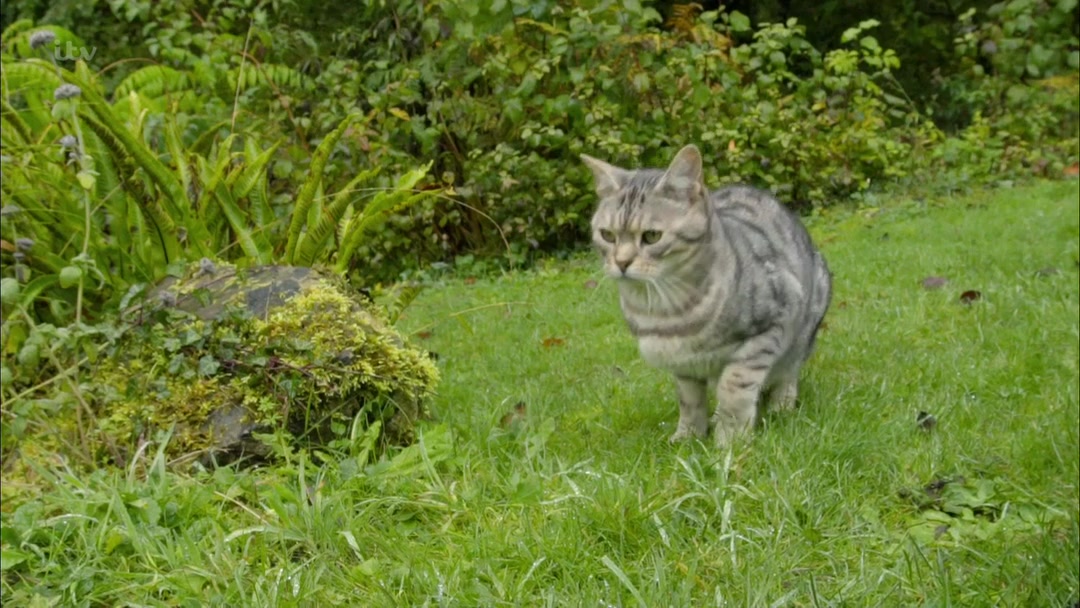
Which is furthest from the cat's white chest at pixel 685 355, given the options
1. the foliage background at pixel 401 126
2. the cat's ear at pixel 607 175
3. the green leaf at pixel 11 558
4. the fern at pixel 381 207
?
the green leaf at pixel 11 558

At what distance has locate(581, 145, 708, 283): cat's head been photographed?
2592 millimetres

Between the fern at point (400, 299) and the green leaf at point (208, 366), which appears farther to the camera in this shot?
the fern at point (400, 299)

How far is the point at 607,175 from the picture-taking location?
2.61m

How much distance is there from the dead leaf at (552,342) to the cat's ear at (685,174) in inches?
69.8

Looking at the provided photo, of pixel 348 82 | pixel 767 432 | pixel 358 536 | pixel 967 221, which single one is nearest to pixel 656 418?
pixel 767 432

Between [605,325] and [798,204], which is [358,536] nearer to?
[798,204]

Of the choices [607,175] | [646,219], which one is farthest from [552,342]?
[607,175]

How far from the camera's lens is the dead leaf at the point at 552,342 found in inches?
169

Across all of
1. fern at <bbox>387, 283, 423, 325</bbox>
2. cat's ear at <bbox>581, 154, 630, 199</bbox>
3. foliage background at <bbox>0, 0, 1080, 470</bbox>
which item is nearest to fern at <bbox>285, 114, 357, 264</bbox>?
foliage background at <bbox>0, 0, 1080, 470</bbox>

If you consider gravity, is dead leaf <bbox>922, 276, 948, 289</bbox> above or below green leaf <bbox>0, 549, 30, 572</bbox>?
below

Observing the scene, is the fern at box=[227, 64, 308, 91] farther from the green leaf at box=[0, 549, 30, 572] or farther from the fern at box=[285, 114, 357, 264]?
the green leaf at box=[0, 549, 30, 572]

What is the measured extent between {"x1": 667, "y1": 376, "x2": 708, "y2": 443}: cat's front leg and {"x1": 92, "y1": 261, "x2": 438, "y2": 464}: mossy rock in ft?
2.81

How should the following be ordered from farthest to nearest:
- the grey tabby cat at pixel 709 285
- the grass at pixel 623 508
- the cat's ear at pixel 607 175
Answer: the grey tabby cat at pixel 709 285
the cat's ear at pixel 607 175
the grass at pixel 623 508

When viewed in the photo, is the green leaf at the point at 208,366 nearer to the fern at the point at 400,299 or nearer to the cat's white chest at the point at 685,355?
the fern at the point at 400,299
